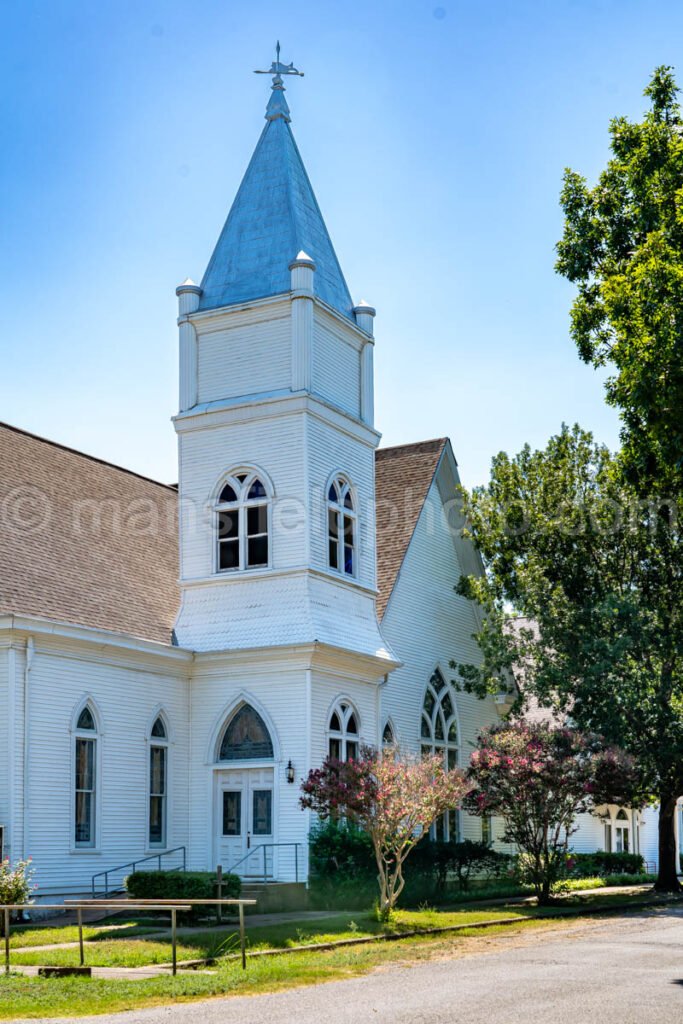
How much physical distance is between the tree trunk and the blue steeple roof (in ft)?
52.1

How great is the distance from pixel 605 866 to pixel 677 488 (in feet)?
75.4

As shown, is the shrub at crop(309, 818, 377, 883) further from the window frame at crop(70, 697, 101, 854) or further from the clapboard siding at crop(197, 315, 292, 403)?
the clapboard siding at crop(197, 315, 292, 403)

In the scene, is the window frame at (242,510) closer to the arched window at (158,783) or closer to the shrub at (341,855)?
the arched window at (158,783)

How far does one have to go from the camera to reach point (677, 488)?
27.0 meters

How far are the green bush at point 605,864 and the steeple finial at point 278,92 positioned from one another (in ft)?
84.5

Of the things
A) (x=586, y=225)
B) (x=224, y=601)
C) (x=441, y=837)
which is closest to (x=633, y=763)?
(x=441, y=837)

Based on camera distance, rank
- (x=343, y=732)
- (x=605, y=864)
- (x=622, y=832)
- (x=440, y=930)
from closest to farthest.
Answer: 1. (x=440, y=930)
2. (x=343, y=732)
3. (x=605, y=864)
4. (x=622, y=832)

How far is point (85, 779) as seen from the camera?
26.1 metres

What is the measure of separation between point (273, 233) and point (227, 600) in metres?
9.35

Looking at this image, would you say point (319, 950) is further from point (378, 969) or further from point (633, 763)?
point (633, 763)

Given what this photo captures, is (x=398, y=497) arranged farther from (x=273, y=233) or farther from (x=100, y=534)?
(x=100, y=534)

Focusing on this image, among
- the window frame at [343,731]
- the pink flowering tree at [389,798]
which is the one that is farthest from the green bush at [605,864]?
the pink flowering tree at [389,798]

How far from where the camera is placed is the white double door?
2784cm

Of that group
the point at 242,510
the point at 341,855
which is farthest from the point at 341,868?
the point at 242,510
